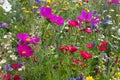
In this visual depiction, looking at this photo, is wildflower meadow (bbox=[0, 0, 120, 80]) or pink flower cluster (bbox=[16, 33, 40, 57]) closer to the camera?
pink flower cluster (bbox=[16, 33, 40, 57])

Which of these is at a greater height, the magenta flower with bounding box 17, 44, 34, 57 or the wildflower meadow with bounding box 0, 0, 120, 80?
the magenta flower with bounding box 17, 44, 34, 57

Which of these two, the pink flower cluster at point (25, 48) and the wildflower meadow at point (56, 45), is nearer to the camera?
the pink flower cluster at point (25, 48)

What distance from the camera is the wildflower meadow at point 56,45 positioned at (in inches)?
90.8

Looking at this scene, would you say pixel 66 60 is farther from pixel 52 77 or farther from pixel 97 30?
pixel 97 30

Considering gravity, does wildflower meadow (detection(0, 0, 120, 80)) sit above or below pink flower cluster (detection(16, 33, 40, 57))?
below

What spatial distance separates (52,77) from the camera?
2.23 metres

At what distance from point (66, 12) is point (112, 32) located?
69 centimetres

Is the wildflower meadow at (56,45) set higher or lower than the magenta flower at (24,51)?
lower

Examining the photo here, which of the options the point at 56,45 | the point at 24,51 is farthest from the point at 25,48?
the point at 56,45

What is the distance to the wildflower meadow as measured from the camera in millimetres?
2307

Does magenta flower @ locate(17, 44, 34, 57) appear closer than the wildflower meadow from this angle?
Yes

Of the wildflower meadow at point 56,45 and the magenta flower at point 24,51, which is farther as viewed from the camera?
the wildflower meadow at point 56,45

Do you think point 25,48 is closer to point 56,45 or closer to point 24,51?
point 24,51

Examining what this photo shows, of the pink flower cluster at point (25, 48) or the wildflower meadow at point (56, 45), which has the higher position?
the pink flower cluster at point (25, 48)
